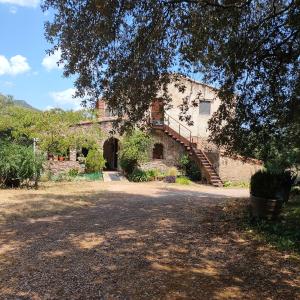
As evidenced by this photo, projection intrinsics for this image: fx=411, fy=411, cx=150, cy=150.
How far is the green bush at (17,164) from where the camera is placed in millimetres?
17875

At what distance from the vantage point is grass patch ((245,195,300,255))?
28.2 feet

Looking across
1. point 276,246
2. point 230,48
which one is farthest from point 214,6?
point 276,246

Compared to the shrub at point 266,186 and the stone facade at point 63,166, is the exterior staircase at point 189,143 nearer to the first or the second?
A: the stone facade at point 63,166

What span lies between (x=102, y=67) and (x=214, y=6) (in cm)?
261

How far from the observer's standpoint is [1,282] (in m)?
6.25

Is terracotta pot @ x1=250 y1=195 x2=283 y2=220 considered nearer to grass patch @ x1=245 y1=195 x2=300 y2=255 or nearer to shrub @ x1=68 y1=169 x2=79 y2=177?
grass patch @ x1=245 y1=195 x2=300 y2=255

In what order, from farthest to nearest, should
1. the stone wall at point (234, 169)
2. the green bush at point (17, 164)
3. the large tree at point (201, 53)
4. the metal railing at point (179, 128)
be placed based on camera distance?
the metal railing at point (179, 128) → the stone wall at point (234, 169) → the green bush at point (17, 164) → the large tree at point (201, 53)

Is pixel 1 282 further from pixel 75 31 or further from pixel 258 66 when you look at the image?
pixel 258 66

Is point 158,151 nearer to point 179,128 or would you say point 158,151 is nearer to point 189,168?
point 179,128

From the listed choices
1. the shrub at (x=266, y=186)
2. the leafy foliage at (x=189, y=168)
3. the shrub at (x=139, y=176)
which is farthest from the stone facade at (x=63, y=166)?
the shrub at (x=266, y=186)

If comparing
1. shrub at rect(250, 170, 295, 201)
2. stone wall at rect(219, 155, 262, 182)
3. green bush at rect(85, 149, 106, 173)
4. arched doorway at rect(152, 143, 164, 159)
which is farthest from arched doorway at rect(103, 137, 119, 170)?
shrub at rect(250, 170, 295, 201)

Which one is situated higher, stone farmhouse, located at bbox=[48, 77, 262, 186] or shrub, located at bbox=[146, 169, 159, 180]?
stone farmhouse, located at bbox=[48, 77, 262, 186]

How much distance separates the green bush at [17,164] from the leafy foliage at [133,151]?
27.5ft

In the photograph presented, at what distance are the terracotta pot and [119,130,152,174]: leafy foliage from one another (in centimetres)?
1581
